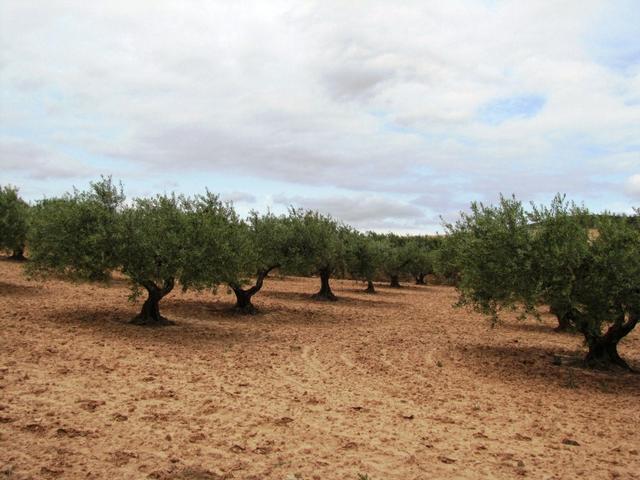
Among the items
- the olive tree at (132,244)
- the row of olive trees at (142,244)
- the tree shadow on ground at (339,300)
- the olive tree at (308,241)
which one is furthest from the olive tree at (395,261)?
the olive tree at (132,244)

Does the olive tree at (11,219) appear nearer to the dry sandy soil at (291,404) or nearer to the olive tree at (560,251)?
the dry sandy soil at (291,404)

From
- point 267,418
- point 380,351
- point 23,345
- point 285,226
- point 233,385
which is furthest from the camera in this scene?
point 285,226

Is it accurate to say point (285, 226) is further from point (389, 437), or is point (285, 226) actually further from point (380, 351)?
point (389, 437)

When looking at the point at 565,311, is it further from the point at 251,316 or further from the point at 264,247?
the point at 264,247

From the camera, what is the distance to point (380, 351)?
1598cm

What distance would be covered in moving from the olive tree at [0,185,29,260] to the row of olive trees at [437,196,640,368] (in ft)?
75.3

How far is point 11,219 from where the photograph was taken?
26.8 metres

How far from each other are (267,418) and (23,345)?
24.7ft

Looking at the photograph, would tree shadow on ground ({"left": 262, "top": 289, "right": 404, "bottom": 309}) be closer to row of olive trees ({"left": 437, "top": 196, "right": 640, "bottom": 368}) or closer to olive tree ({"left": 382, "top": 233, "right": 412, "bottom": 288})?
olive tree ({"left": 382, "top": 233, "right": 412, "bottom": 288})

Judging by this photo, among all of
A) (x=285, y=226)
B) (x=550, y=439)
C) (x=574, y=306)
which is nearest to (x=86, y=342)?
(x=550, y=439)

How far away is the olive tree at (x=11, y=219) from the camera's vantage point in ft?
85.4

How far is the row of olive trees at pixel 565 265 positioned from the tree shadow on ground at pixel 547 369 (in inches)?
33.1

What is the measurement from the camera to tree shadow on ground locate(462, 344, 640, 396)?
12789 mm

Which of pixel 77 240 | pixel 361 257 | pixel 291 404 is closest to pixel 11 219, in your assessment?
pixel 77 240
